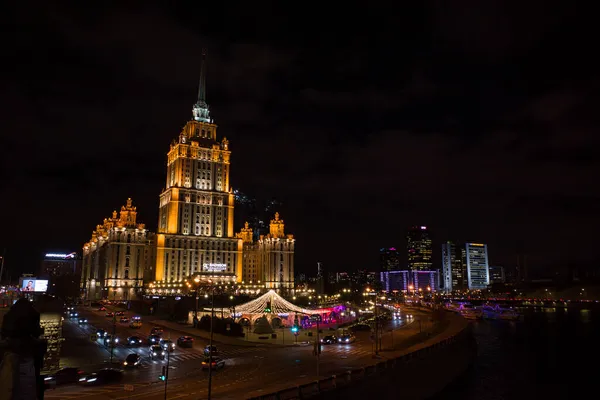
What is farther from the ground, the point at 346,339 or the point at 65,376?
the point at 65,376

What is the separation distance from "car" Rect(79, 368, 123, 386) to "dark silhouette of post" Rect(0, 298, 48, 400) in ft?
113

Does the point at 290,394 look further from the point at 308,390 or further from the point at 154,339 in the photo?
the point at 154,339

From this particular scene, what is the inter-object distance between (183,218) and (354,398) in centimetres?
14275

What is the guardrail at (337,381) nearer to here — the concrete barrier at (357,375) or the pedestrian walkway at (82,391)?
the concrete barrier at (357,375)

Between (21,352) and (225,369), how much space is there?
40.9 metres

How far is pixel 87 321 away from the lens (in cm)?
9956

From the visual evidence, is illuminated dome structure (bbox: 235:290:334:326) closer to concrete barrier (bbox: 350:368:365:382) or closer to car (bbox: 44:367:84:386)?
concrete barrier (bbox: 350:368:365:382)

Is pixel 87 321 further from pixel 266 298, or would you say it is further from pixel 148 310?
pixel 266 298

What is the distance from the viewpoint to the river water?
60.8 meters

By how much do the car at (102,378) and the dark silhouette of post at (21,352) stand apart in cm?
3439

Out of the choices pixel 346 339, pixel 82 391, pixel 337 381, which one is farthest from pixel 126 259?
pixel 337 381

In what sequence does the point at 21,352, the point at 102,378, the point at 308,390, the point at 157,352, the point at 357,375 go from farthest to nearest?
the point at 157,352
the point at 357,375
the point at 102,378
the point at 308,390
the point at 21,352

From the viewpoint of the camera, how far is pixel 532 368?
76625 millimetres

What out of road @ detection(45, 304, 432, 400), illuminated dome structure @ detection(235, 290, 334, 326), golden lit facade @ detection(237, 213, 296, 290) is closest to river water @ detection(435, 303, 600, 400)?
road @ detection(45, 304, 432, 400)
